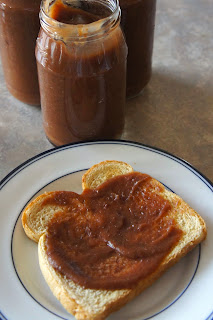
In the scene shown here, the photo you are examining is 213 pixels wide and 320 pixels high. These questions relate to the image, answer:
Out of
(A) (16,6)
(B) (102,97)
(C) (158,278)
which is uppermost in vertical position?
(A) (16,6)

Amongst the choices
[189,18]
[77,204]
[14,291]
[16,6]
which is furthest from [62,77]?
[189,18]

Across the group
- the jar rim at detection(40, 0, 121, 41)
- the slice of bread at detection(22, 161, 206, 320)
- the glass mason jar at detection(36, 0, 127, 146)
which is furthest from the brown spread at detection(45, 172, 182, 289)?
the jar rim at detection(40, 0, 121, 41)

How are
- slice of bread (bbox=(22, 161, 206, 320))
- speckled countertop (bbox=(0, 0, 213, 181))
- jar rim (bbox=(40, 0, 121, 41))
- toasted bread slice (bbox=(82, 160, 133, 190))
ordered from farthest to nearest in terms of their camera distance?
speckled countertop (bbox=(0, 0, 213, 181))
toasted bread slice (bbox=(82, 160, 133, 190))
jar rim (bbox=(40, 0, 121, 41))
slice of bread (bbox=(22, 161, 206, 320))

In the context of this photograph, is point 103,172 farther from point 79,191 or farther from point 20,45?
point 20,45

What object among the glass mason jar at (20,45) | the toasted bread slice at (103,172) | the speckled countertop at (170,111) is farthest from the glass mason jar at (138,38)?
the toasted bread slice at (103,172)

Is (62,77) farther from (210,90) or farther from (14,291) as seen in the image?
(210,90)

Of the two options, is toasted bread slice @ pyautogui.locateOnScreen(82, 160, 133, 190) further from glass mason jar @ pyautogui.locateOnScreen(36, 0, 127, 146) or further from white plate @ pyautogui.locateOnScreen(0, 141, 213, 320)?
glass mason jar @ pyautogui.locateOnScreen(36, 0, 127, 146)

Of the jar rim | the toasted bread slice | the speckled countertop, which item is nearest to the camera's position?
the jar rim
